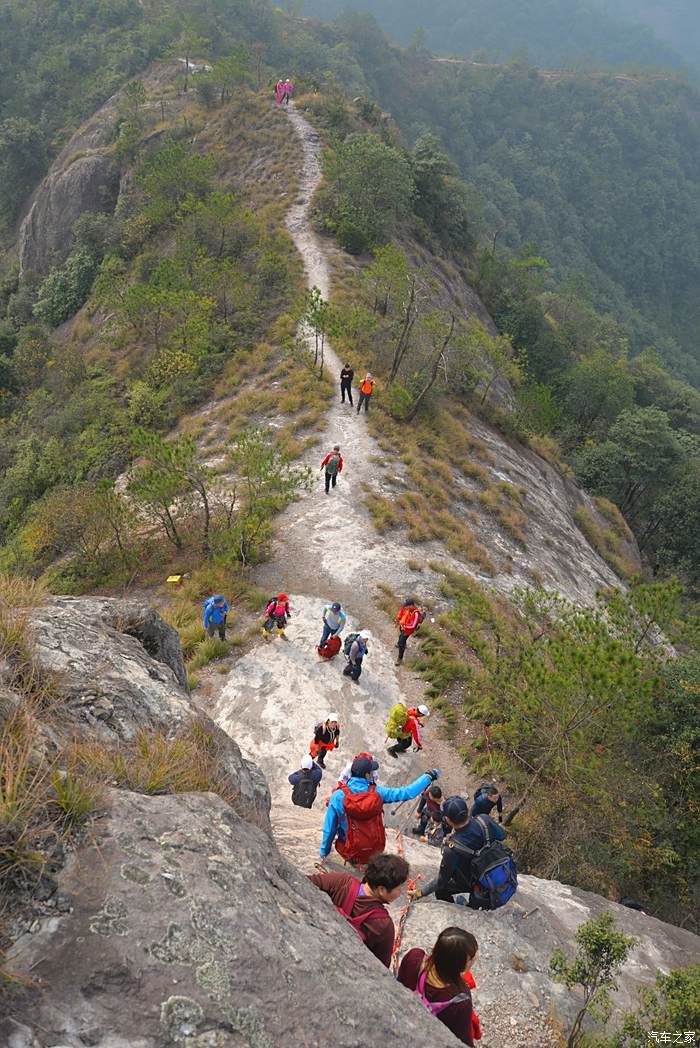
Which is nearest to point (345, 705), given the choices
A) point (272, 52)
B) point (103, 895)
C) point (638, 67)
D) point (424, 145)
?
point (103, 895)

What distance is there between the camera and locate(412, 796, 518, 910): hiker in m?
6.38

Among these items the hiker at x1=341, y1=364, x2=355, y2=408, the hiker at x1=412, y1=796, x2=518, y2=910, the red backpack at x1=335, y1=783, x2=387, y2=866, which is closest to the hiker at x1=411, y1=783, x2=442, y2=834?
the hiker at x1=412, y1=796, x2=518, y2=910

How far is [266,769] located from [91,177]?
2005 inches

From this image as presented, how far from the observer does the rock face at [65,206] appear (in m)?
46.4

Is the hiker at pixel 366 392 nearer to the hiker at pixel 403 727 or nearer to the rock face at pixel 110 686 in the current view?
the hiker at pixel 403 727

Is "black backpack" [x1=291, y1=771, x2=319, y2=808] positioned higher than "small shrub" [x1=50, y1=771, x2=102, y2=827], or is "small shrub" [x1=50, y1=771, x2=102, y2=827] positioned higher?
"small shrub" [x1=50, y1=771, x2=102, y2=827]

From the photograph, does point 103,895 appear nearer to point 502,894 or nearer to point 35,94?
point 502,894

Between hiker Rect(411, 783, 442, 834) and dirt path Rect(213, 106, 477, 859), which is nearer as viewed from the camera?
hiker Rect(411, 783, 442, 834)

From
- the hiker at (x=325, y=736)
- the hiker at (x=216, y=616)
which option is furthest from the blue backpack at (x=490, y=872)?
the hiker at (x=216, y=616)

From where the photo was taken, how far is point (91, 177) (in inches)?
1844

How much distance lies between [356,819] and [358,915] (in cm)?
197

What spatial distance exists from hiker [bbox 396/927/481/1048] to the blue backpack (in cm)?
218

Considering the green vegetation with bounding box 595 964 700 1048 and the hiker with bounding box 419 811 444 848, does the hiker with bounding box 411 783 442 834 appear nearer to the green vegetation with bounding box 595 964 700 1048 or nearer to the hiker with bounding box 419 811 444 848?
the hiker with bounding box 419 811 444 848

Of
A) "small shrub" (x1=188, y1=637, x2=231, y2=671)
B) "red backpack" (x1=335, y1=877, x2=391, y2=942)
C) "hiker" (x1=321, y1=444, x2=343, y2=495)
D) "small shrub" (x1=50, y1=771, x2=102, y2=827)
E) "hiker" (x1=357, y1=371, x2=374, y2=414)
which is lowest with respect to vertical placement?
"small shrub" (x1=188, y1=637, x2=231, y2=671)
